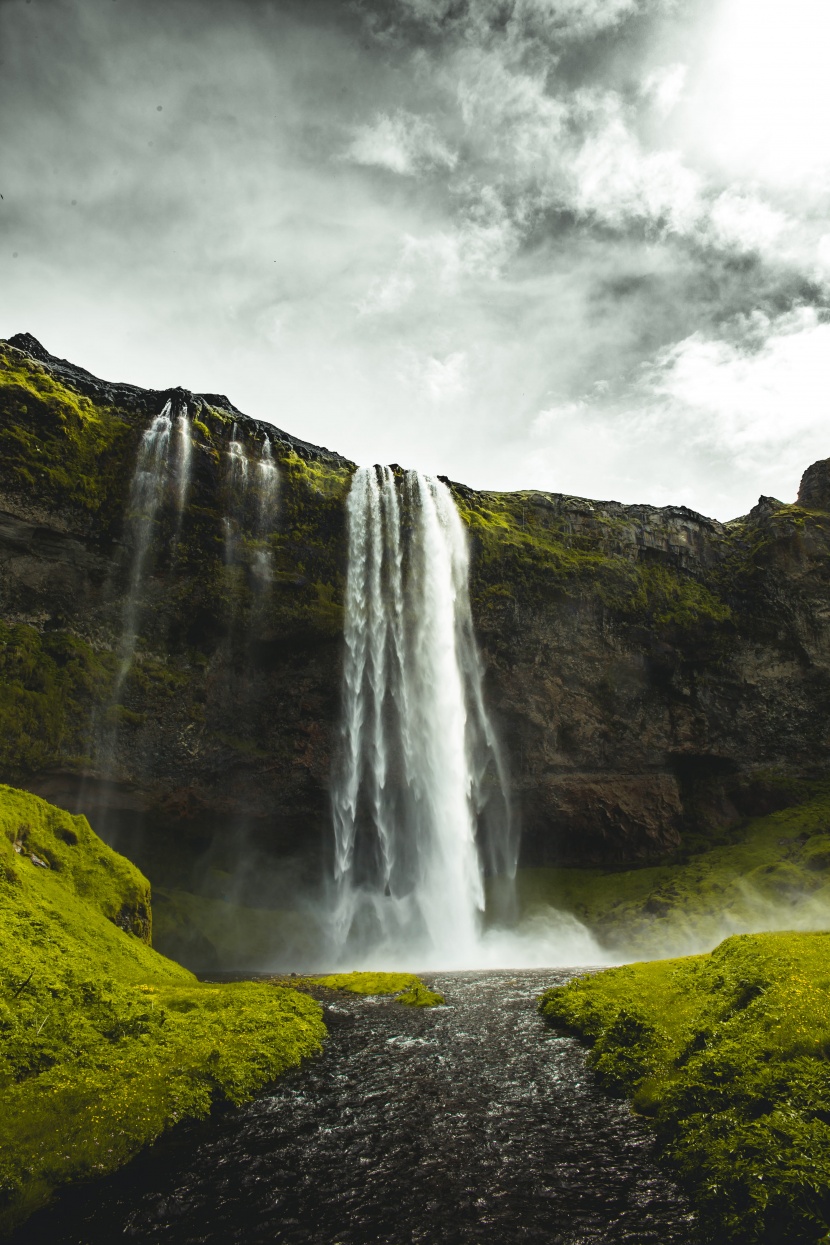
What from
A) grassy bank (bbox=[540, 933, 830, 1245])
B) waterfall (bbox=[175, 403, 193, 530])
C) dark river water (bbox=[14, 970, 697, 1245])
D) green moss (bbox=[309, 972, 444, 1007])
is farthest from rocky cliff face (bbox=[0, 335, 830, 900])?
dark river water (bbox=[14, 970, 697, 1245])

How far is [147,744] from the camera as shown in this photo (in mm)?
39750

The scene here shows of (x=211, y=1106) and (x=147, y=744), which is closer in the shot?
(x=211, y=1106)

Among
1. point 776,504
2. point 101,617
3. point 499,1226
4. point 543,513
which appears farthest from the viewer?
point 776,504

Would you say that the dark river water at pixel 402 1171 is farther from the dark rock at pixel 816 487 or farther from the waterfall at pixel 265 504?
the dark rock at pixel 816 487

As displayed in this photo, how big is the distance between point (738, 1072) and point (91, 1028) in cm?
1231

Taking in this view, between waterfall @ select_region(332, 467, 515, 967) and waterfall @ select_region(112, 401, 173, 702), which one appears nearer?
waterfall @ select_region(112, 401, 173, 702)

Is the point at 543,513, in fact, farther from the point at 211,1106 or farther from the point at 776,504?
the point at 211,1106

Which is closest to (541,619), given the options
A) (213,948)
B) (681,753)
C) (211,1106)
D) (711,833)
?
(681,753)

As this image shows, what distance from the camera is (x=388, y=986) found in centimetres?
2547

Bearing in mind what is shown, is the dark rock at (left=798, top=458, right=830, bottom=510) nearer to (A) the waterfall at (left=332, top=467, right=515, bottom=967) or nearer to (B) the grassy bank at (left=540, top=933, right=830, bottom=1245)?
(A) the waterfall at (left=332, top=467, right=515, bottom=967)

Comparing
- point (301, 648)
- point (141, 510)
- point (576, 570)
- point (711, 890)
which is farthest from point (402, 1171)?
point (576, 570)

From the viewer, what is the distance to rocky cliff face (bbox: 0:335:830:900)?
38372 millimetres

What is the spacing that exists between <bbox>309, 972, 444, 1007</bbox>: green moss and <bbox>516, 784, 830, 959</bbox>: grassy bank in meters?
22.4

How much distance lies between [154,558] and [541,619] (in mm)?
28425
